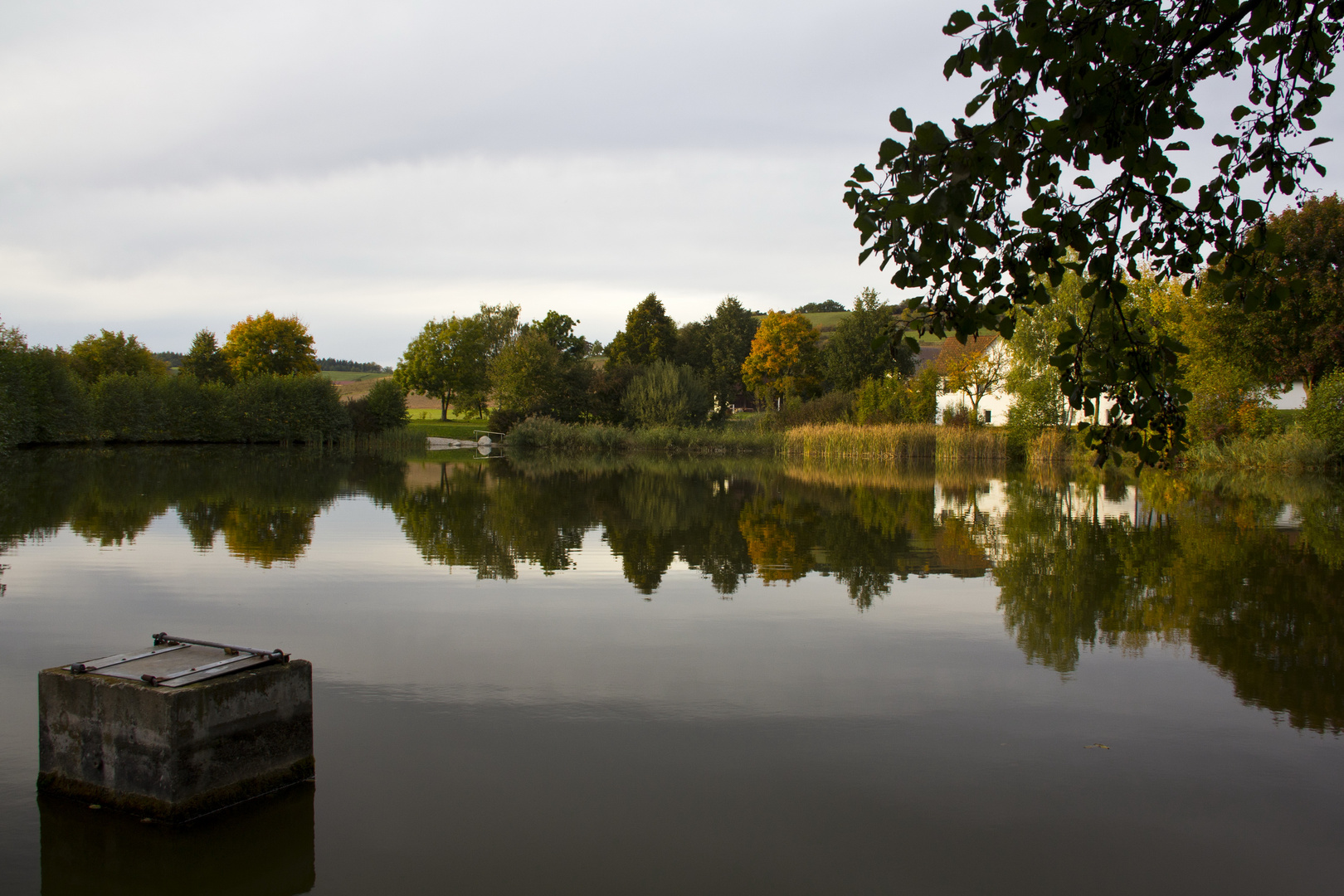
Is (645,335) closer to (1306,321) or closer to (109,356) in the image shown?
(109,356)

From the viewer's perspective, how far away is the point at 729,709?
4840mm

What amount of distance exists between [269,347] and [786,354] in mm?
33127

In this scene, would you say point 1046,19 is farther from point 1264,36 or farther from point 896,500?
point 896,500

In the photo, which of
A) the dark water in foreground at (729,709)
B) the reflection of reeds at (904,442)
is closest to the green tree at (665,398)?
A: the reflection of reeds at (904,442)

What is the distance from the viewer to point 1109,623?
22.5 feet

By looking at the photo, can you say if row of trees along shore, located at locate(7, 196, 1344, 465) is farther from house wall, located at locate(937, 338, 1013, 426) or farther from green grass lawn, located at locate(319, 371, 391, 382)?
green grass lawn, located at locate(319, 371, 391, 382)

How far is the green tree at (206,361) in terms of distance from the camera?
54.7 meters

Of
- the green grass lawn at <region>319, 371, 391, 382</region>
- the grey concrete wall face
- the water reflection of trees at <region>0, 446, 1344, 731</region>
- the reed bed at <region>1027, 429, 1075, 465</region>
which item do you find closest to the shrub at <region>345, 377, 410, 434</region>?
the water reflection of trees at <region>0, 446, 1344, 731</region>

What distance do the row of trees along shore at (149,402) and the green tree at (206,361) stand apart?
2.34m

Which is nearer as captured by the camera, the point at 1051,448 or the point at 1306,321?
the point at 1306,321

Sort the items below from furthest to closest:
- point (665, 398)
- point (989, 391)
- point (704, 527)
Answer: point (665, 398), point (989, 391), point (704, 527)

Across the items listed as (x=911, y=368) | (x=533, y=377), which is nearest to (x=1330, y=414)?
(x=911, y=368)

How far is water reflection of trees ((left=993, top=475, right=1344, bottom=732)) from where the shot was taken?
5.70 metres

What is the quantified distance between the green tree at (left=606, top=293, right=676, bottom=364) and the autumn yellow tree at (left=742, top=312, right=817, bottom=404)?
260 inches
